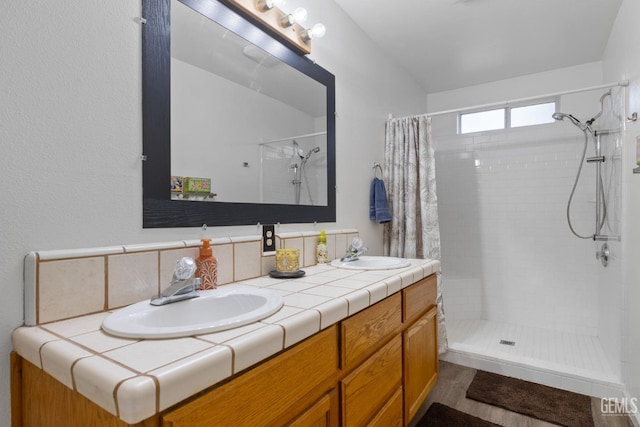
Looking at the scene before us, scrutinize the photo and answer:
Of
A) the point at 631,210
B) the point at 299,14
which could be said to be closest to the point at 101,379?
the point at 299,14

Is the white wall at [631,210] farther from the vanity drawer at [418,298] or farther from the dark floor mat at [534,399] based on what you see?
the vanity drawer at [418,298]

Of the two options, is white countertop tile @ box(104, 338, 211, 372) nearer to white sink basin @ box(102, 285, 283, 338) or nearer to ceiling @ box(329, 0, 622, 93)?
white sink basin @ box(102, 285, 283, 338)

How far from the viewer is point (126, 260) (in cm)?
99

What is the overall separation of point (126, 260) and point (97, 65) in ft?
1.84

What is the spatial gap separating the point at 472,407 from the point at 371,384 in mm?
1091

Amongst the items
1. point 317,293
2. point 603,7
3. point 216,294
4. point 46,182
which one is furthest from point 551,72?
point 46,182

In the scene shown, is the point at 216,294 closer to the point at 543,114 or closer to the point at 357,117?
the point at 357,117

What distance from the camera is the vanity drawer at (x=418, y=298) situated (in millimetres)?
1483

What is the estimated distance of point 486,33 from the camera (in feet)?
7.95

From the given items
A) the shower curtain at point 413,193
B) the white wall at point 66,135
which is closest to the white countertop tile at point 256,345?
the white wall at point 66,135

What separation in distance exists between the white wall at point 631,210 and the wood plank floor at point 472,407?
153 mm

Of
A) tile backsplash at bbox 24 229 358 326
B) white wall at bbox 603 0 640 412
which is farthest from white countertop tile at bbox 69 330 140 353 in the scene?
white wall at bbox 603 0 640 412

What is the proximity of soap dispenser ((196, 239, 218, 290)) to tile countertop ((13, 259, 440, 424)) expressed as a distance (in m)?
0.30

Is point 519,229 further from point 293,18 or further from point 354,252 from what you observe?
point 293,18
